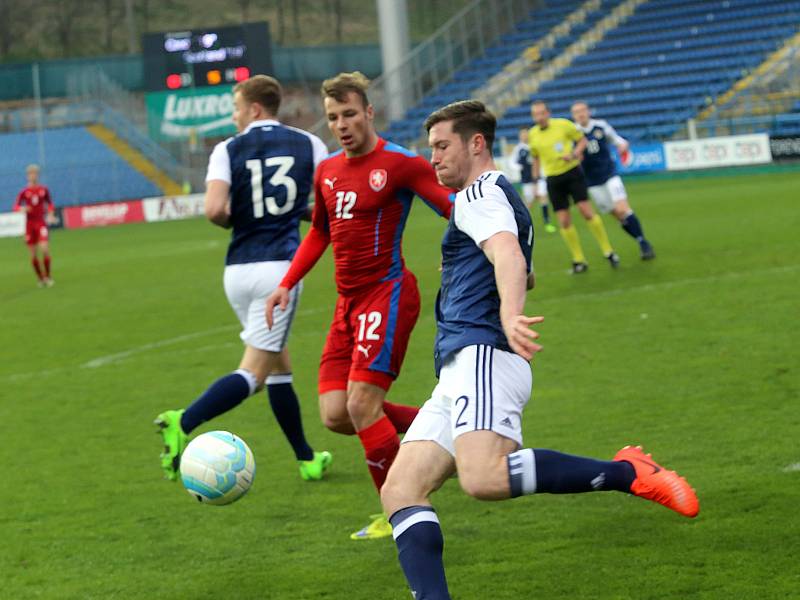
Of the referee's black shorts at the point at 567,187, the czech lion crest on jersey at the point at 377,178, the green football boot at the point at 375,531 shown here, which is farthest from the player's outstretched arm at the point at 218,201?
the referee's black shorts at the point at 567,187

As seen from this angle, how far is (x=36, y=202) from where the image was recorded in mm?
22031

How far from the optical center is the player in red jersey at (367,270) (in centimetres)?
587

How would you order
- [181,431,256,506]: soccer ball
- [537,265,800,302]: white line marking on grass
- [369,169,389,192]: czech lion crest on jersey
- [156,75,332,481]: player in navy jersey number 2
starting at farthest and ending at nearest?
1. [537,265,800,302]: white line marking on grass
2. [156,75,332,481]: player in navy jersey number 2
3. [369,169,389,192]: czech lion crest on jersey
4. [181,431,256,506]: soccer ball

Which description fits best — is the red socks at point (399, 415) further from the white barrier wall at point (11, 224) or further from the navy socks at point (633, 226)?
the white barrier wall at point (11, 224)

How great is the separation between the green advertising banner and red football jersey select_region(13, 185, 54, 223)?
71.9 feet

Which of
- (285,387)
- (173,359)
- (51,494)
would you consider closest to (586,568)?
(285,387)

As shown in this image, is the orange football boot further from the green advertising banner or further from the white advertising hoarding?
the green advertising banner

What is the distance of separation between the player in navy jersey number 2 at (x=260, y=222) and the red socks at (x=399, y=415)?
46.3 inches

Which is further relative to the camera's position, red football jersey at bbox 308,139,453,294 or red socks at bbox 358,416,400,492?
red football jersey at bbox 308,139,453,294

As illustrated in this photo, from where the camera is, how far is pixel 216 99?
45.2 meters

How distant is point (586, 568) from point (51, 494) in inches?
134

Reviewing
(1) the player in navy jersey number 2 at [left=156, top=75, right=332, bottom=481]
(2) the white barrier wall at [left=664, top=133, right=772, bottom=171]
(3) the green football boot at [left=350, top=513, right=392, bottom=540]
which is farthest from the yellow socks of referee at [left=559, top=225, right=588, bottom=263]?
(2) the white barrier wall at [left=664, top=133, right=772, bottom=171]

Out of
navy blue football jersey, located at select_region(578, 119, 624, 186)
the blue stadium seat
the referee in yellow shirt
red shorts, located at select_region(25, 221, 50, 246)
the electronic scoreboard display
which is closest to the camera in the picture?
the referee in yellow shirt

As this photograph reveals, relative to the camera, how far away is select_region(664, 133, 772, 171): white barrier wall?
31.5 m
